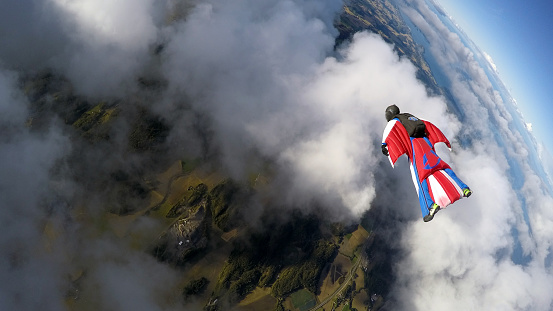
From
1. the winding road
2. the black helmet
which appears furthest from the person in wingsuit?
the winding road

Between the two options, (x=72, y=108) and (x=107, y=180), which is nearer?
(x=107, y=180)

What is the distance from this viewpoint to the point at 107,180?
82500mm

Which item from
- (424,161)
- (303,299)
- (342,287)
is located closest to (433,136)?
(424,161)

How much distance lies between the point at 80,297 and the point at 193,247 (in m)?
29.3

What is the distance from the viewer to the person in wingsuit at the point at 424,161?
13562 mm

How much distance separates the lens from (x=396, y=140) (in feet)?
52.7

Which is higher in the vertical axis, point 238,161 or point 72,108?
point 238,161

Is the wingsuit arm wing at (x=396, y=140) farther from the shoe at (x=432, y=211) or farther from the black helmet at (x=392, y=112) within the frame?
the shoe at (x=432, y=211)

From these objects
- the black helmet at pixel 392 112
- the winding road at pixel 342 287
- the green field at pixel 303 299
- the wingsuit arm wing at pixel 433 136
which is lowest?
the green field at pixel 303 299

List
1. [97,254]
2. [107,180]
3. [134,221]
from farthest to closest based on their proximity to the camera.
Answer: [107,180], [134,221], [97,254]

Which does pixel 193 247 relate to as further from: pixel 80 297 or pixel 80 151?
pixel 80 151

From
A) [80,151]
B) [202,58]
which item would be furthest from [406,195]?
[80,151]

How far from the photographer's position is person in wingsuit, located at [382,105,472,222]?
13562 mm

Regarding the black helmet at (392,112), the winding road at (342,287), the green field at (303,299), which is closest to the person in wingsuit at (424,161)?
the black helmet at (392,112)
